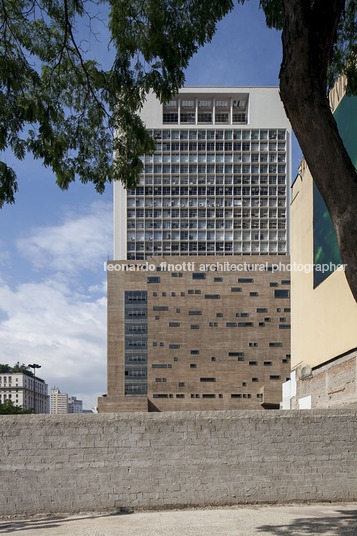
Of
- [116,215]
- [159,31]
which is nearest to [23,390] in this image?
[116,215]

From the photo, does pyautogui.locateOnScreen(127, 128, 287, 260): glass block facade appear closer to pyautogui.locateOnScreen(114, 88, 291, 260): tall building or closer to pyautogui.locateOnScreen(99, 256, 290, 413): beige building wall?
pyautogui.locateOnScreen(114, 88, 291, 260): tall building

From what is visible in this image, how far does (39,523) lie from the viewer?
9.27 meters

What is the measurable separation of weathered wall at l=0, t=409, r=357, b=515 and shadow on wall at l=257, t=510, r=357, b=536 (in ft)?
5.07

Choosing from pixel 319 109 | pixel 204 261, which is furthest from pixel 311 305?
pixel 204 261

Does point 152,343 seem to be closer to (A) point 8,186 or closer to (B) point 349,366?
(B) point 349,366

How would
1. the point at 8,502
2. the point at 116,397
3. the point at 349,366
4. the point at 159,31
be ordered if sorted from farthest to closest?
the point at 116,397 → the point at 349,366 → the point at 8,502 → the point at 159,31

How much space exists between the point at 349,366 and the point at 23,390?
12768cm

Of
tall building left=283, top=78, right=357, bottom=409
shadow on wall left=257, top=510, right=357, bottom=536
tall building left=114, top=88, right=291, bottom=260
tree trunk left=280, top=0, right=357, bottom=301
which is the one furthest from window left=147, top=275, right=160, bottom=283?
tree trunk left=280, top=0, right=357, bottom=301

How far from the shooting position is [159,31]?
764cm

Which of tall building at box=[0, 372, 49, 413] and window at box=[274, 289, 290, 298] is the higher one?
window at box=[274, 289, 290, 298]

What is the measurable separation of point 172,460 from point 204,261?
67367 millimetres

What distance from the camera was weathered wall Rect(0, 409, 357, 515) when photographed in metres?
9.95

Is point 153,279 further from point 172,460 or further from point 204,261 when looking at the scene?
point 172,460

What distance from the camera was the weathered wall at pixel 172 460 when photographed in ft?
32.7
